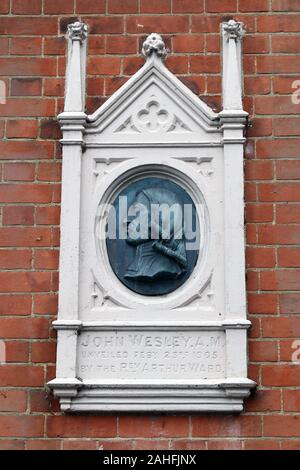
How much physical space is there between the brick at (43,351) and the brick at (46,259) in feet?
1.72

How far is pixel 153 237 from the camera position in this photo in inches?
263

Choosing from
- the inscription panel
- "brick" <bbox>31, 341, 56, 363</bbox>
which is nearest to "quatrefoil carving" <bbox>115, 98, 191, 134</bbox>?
the inscription panel

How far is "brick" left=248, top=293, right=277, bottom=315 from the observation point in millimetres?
6547

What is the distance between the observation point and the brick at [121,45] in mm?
7070

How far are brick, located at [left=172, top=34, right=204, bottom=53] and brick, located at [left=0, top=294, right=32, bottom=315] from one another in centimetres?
208

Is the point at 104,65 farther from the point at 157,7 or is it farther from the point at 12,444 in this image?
the point at 12,444

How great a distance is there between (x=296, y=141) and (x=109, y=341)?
1.91 m

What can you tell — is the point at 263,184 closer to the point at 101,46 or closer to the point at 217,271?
the point at 217,271

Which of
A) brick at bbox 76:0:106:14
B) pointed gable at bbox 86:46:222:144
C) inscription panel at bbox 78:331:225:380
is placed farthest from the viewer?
brick at bbox 76:0:106:14

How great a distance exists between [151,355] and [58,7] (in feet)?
8.74

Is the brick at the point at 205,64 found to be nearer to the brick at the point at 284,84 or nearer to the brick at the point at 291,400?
the brick at the point at 284,84

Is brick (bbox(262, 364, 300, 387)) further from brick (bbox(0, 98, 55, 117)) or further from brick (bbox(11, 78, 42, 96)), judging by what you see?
brick (bbox(11, 78, 42, 96))

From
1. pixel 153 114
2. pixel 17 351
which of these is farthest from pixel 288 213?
pixel 17 351
